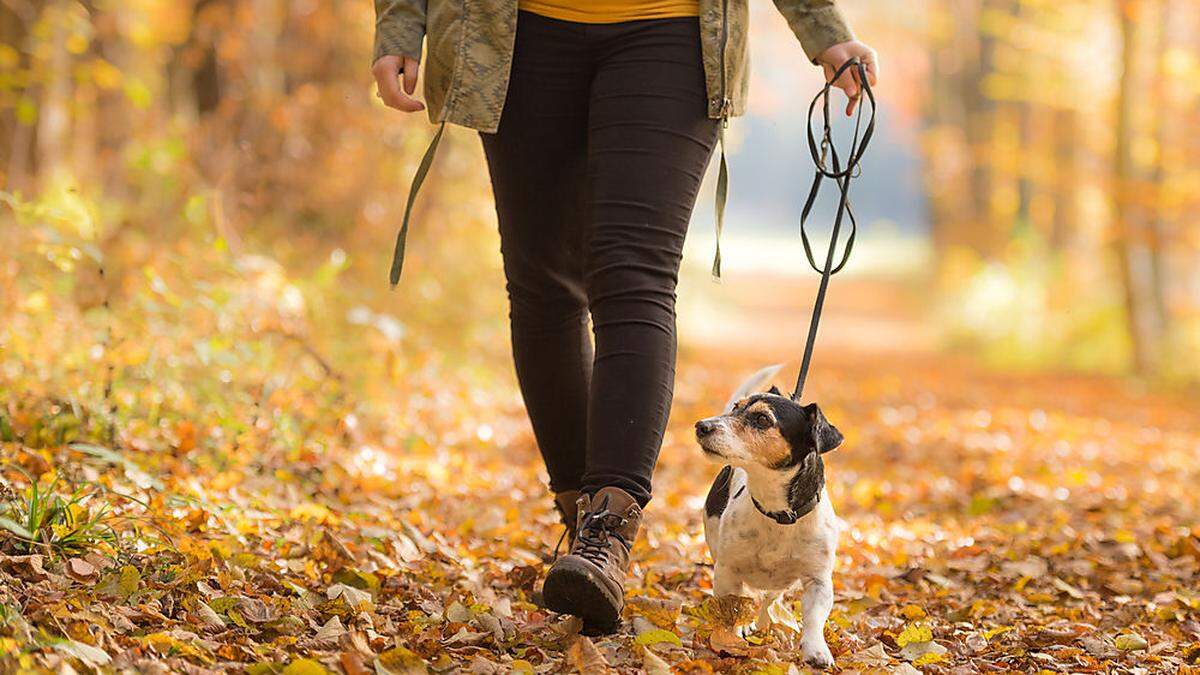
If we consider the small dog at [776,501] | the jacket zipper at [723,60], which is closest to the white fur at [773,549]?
the small dog at [776,501]

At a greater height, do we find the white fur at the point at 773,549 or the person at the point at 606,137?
the person at the point at 606,137

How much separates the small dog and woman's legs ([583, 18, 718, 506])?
18cm

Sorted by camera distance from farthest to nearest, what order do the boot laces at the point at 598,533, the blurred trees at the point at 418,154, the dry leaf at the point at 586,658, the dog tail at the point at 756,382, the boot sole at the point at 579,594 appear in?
1. the blurred trees at the point at 418,154
2. the dog tail at the point at 756,382
3. the boot laces at the point at 598,533
4. the boot sole at the point at 579,594
5. the dry leaf at the point at 586,658

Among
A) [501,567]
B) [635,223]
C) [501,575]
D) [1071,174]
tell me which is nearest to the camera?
[635,223]

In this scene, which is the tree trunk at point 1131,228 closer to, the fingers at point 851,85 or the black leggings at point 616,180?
the fingers at point 851,85

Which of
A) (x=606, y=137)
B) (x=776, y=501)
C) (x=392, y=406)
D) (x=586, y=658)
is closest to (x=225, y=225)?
(x=392, y=406)

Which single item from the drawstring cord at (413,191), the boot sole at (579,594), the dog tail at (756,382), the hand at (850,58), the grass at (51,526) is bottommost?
the grass at (51,526)

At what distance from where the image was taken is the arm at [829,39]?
3.19 meters

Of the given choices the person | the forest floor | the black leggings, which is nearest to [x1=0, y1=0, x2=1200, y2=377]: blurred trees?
the forest floor

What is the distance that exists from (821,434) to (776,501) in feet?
0.67

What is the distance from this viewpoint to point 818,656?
2.77 metres

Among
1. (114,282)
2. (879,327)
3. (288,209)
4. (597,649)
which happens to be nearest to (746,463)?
(597,649)

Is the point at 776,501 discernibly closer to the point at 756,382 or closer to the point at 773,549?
the point at 773,549

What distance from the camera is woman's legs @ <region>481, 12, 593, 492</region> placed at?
312cm
